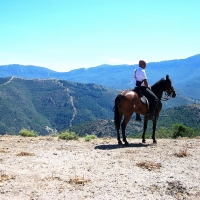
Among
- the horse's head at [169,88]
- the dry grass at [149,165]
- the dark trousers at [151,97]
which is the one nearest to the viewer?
the dry grass at [149,165]

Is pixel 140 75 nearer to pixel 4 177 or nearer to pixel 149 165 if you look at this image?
pixel 149 165

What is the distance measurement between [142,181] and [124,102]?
5.74 meters

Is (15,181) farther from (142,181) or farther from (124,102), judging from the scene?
(124,102)

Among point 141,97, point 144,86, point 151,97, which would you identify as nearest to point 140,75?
point 144,86

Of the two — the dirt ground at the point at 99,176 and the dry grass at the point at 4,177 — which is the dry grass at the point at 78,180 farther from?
the dry grass at the point at 4,177

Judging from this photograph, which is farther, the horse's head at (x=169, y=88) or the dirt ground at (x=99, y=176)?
the horse's head at (x=169, y=88)

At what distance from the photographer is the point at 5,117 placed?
583 feet

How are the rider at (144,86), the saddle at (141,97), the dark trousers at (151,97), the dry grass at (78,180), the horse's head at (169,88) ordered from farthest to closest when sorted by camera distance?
the horse's head at (169,88) → the dark trousers at (151,97) → the rider at (144,86) → the saddle at (141,97) → the dry grass at (78,180)

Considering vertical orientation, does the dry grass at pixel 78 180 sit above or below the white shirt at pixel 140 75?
below

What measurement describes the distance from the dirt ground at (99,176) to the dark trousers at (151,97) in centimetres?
359

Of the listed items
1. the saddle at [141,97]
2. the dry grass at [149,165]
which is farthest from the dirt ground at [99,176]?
the saddle at [141,97]

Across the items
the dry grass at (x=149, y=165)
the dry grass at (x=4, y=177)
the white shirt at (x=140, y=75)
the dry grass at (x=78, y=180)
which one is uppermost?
the white shirt at (x=140, y=75)

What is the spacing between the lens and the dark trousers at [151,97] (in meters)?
13.5

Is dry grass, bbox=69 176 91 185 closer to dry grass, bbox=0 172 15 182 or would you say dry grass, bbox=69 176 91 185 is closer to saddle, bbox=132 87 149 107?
dry grass, bbox=0 172 15 182
